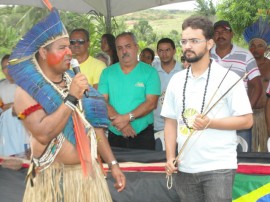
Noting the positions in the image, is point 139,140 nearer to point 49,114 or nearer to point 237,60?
point 237,60

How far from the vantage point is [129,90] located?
4.84 metres

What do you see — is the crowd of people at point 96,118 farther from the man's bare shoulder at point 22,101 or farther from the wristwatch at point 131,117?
the wristwatch at point 131,117

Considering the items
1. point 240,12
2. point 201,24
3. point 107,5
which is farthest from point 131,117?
point 240,12

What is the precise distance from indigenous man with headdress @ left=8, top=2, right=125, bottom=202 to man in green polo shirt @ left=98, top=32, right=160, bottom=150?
1963 mm

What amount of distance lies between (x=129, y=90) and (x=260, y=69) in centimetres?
208

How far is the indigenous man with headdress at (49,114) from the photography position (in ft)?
8.73

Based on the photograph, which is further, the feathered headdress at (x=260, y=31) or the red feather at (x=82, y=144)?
the feathered headdress at (x=260, y=31)

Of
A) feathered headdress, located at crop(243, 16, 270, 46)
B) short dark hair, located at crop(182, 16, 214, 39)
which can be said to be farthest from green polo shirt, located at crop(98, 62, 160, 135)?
feathered headdress, located at crop(243, 16, 270, 46)

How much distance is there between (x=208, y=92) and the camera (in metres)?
2.86

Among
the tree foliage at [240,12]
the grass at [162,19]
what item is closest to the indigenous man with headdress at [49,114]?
the tree foliage at [240,12]

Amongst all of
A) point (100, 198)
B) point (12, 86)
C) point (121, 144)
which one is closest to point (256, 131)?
point (121, 144)

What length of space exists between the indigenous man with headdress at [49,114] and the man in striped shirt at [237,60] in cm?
264

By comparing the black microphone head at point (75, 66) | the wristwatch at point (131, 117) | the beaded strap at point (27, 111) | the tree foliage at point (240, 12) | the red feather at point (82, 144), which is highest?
the tree foliage at point (240, 12)

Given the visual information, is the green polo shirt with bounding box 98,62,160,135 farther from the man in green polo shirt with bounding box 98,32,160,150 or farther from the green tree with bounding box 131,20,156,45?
the green tree with bounding box 131,20,156,45
